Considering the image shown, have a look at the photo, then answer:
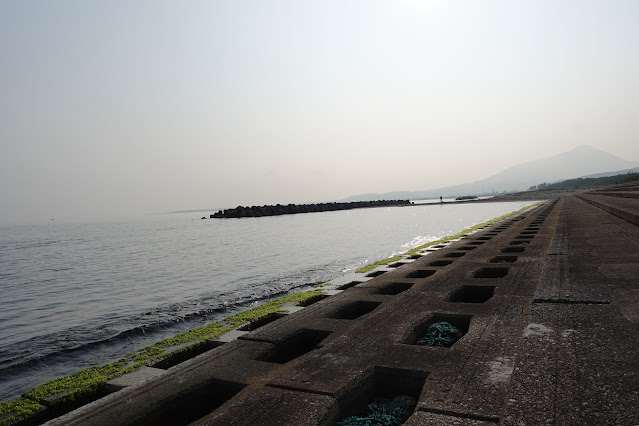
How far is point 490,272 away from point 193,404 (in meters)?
8.25

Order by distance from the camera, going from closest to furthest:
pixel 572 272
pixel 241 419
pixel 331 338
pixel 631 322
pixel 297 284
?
pixel 241 419
pixel 631 322
pixel 331 338
pixel 572 272
pixel 297 284

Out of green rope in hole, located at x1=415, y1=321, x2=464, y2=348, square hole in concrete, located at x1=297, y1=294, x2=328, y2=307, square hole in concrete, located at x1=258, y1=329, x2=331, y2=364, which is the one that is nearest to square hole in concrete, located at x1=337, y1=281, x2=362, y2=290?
square hole in concrete, located at x1=297, y1=294, x2=328, y2=307

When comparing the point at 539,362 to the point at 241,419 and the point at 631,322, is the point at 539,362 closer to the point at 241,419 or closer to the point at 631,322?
the point at 631,322

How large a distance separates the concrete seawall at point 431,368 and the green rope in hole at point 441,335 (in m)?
0.20

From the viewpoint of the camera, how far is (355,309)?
24.7 feet

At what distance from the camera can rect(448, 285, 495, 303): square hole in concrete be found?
7.57m

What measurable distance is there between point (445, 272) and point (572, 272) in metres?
2.85

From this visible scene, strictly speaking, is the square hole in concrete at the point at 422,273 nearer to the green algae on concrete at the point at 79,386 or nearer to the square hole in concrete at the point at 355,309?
the square hole in concrete at the point at 355,309

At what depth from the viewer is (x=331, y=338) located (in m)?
5.28

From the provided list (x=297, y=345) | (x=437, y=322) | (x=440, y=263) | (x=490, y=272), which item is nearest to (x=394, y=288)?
(x=490, y=272)

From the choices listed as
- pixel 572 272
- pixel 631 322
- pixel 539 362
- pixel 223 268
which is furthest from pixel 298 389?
pixel 223 268

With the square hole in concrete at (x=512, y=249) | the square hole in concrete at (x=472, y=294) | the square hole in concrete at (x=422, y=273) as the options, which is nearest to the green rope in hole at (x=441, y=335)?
the square hole in concrete at (x=472, y=294)

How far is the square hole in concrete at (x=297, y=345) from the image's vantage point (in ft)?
17.5

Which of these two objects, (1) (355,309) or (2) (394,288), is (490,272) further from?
(1) (355,309)
